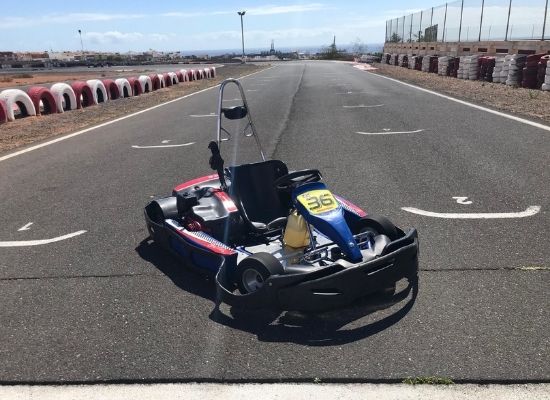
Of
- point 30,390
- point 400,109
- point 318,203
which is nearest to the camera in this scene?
point 30,390

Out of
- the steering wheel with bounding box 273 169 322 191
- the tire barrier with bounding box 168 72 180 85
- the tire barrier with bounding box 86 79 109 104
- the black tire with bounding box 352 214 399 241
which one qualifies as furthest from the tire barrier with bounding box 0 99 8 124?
the tire barrier with bounding box 168 72 180 85

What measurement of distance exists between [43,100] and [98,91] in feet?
10.3

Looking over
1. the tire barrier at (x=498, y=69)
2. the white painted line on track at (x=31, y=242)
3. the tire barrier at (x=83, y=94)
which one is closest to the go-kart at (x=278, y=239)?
the white painted line on track at (x=31, y=242)

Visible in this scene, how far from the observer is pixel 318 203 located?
352 centimetres

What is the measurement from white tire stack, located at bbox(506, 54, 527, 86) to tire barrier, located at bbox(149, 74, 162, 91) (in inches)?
591

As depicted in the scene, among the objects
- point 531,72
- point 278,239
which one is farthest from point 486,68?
point 278,239

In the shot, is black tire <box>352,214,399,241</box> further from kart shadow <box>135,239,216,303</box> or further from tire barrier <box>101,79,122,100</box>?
tire barrier <box>101,79,122,100</box>

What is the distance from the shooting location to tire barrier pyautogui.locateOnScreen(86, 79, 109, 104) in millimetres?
16391

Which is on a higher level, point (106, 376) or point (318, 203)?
point (318, 203)

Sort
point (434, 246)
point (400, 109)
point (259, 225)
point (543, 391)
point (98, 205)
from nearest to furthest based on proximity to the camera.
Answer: point (543, 391) → point (259, 225) → point (434, 246) → point (98, 205) → point (400, 109)

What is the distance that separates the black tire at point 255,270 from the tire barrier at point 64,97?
1266 cm

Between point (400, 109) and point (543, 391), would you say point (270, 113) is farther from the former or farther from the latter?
point (543, 391)

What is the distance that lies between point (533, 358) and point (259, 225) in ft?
7.01

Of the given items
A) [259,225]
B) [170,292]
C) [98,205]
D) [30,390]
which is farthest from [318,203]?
[98,205]
